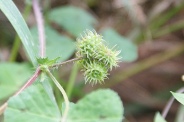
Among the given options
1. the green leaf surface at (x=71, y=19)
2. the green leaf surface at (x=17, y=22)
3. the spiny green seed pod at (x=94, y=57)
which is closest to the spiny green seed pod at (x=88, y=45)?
the spiny green seed pod at (x=94, y=57)

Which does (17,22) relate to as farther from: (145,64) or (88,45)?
(145,64)

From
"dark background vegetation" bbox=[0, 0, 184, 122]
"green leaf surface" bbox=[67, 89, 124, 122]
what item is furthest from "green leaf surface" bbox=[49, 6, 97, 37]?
"green leaf surface" bbox=[67, 89, 124, 122]

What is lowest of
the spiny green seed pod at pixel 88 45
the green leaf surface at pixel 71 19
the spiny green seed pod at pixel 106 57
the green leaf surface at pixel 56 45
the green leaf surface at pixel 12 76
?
the spiny green seed pod at pixel 106 57

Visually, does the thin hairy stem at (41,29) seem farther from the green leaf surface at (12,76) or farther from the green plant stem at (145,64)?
the green plant stem at (145,64)

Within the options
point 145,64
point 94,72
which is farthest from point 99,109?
point 145,64

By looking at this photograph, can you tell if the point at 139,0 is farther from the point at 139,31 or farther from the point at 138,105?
the point at 138,105
